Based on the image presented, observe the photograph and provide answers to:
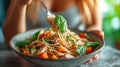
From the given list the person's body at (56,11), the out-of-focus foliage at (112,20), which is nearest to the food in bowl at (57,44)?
the person's body at (56,11)

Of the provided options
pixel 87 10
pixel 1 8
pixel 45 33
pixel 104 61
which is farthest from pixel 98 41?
pixel 1 8

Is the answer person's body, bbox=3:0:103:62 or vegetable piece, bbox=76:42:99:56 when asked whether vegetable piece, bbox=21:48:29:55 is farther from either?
person's body, bbox=3:0:103:62

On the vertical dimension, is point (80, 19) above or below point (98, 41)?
above

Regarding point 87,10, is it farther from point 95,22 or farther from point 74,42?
point 74,42

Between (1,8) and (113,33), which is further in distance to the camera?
(113,33)

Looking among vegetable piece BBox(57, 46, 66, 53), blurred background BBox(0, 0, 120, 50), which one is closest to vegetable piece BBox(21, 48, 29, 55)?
vegetable piece BBox(57, 46, 66, 53)

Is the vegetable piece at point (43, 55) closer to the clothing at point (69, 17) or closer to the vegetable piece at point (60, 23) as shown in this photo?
the vegetable piece at point (60, 23)

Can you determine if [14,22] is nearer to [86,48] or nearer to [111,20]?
[86,48]
